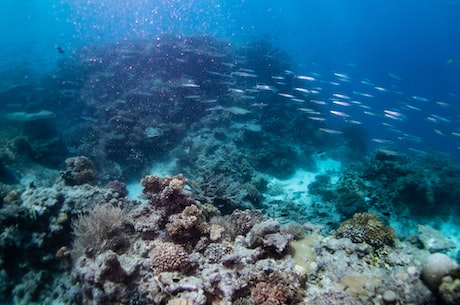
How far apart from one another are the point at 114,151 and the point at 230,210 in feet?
26.4

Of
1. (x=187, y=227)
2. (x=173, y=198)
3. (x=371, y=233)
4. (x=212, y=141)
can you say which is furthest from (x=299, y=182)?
(x=187, y=227)

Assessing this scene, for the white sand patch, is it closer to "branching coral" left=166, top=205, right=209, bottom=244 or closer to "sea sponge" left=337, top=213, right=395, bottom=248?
"sea sponge" left=337, top=213, right=395, bottom=248

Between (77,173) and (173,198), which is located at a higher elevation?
(173,198)

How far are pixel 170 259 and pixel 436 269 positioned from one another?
409cm

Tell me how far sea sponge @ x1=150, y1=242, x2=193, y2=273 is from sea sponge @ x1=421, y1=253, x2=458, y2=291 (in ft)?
12.1

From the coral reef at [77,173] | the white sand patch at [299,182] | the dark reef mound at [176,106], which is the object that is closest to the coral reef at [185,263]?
the coral reef at [77,173]

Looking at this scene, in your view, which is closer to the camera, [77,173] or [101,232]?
[101,232]

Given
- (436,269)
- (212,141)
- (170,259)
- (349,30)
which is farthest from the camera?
(349,30)

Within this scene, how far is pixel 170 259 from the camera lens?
4891mm

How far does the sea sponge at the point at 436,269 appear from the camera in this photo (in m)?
3.72

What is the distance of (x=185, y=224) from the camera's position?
18.2ft

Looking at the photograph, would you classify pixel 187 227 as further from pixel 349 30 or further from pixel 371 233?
pixel 349 30

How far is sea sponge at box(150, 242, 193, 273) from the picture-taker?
4.85 metres

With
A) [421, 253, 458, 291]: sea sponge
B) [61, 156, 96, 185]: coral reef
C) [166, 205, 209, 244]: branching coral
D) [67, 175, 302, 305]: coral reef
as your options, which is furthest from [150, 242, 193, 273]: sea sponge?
[61, 156, 96, 185]: coral reef
